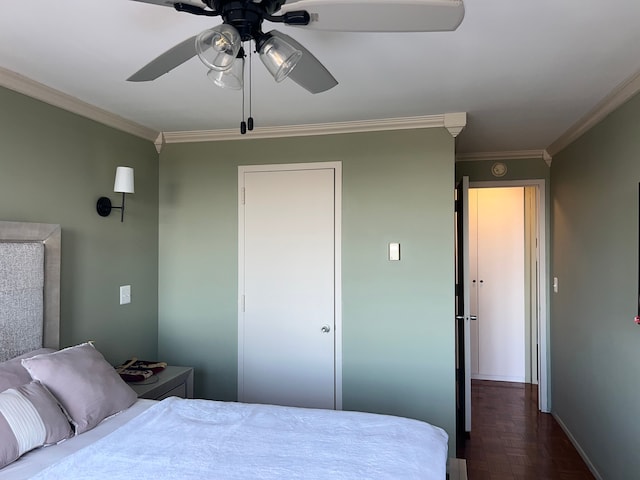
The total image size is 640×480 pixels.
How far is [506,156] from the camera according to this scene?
158 inches

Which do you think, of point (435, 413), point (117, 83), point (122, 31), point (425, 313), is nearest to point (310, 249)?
point (425, 313)

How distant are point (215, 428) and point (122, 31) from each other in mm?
1669

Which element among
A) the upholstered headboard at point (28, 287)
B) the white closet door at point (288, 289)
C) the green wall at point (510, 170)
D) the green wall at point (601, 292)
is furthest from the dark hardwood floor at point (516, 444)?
the upholstered headboard at point (28, 287)

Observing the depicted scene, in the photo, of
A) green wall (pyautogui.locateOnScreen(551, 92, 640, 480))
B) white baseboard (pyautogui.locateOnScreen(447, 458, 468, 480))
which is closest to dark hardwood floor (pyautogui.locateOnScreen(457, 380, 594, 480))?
green wall (pyautogui.locateOnScreen(551, 92, 640, 480))

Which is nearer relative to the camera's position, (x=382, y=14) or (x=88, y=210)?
(x=382, y=14)

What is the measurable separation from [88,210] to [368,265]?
1.86 metres

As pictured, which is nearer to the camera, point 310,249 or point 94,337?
point 94,337

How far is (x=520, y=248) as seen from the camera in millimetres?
4836

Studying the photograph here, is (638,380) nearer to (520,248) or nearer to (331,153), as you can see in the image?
(331,153)

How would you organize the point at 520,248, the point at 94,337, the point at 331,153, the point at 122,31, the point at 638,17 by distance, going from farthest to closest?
the point at 520,248, the point at 331,153, the point at 94,337, the point at 122,31, the point at 638,17

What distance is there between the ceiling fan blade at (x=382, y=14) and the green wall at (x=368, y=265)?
179 cm

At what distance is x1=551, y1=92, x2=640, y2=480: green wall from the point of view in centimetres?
231

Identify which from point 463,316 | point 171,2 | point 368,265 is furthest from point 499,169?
point 171,2

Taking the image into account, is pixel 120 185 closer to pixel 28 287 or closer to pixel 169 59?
pixel 28 287
